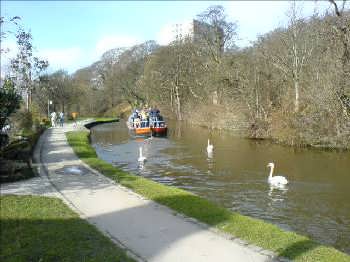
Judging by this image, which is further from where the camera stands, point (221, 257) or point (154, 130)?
point (154, 130)

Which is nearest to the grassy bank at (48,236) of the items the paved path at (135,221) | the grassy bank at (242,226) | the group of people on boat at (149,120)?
the paved path at (135,221)

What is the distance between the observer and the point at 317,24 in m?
31.6

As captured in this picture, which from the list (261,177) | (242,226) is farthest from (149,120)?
(242,226)

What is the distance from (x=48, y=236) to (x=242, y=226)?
4.36m

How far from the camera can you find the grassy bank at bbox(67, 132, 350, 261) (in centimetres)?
879

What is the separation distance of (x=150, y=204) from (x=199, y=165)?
11.2m

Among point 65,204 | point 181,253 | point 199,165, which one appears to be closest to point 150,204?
point 65,204

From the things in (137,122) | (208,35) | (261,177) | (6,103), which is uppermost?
(208,35)

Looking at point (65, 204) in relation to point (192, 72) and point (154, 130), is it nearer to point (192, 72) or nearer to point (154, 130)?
point (154, 130)

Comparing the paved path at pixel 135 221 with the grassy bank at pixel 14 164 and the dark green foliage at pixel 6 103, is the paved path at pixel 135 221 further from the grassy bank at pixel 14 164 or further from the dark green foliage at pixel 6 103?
the dark green foliage at pixel 6 103

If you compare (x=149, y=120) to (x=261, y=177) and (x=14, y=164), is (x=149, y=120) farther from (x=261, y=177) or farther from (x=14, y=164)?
(x=14, y=164)

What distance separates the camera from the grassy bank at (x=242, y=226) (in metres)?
8.79

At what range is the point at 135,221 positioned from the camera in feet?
36.2

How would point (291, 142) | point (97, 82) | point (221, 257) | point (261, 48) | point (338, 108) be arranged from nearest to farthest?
point (221, 257) → point (338, 108) → point (291, 142) → point (261, 48) → point (97, 82)
